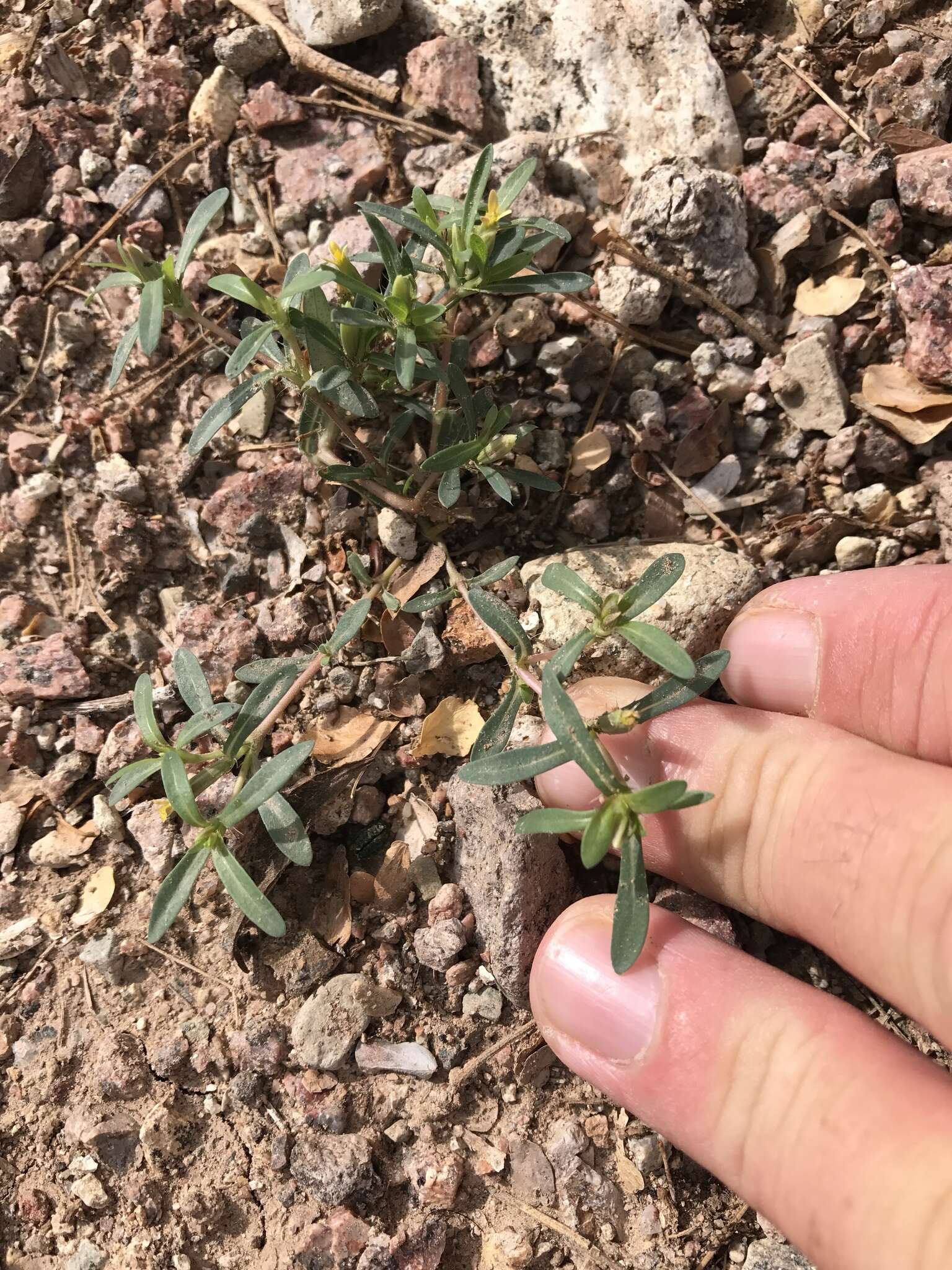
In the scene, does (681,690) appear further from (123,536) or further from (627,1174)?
(123,536)

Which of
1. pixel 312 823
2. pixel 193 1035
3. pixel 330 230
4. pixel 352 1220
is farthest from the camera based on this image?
pixel 330 230

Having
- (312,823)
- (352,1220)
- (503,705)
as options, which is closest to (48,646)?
(312,823)

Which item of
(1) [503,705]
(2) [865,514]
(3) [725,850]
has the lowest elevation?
(3) [725,850]

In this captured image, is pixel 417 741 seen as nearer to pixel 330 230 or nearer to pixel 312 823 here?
pixel 312 823

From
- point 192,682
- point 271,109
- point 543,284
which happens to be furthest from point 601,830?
point 271,109

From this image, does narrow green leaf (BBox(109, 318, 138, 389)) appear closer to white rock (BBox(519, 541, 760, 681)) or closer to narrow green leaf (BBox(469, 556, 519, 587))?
narrow green leaf (BBox(469, 556, 519, 587))

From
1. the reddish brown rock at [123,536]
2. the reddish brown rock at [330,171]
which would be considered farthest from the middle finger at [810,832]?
the reddish brown rock at [330,171]
